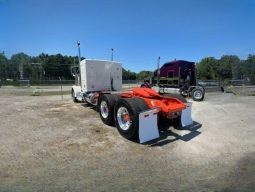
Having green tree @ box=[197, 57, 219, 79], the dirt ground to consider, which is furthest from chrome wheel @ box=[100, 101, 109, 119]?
green tree @ box=[197, 57, 219, 79]

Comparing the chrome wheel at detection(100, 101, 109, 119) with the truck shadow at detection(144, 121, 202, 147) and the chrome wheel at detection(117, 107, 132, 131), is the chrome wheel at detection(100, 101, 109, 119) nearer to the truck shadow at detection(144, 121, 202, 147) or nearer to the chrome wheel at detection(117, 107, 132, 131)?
the chrome wheel at detection(117, 107, 132, 131)

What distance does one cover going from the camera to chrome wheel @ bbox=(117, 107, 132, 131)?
8466 millimetres

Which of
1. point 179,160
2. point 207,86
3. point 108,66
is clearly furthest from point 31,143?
point 207,86

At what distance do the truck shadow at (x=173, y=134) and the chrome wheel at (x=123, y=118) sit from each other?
37.6 inches

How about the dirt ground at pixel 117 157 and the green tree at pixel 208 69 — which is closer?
the dirt ground at pixel 117 157

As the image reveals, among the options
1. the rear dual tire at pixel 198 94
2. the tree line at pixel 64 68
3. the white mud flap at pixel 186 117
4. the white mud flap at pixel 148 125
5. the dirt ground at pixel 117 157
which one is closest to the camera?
the dirt ground at pixel 117 157

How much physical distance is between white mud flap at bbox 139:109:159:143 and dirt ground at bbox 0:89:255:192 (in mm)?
218

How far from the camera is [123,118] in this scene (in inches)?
346

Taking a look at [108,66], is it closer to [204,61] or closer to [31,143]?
[31,143]

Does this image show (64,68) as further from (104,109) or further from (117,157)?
(117,157)

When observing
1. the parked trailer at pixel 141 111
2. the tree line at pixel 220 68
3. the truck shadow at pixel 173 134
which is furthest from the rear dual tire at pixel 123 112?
the tree line at pixel 220 68

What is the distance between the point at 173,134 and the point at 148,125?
139 cm

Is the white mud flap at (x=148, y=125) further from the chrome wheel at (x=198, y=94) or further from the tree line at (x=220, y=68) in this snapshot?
the tree line at (x=220, y=68)

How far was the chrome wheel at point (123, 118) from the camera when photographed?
27.8 feet
